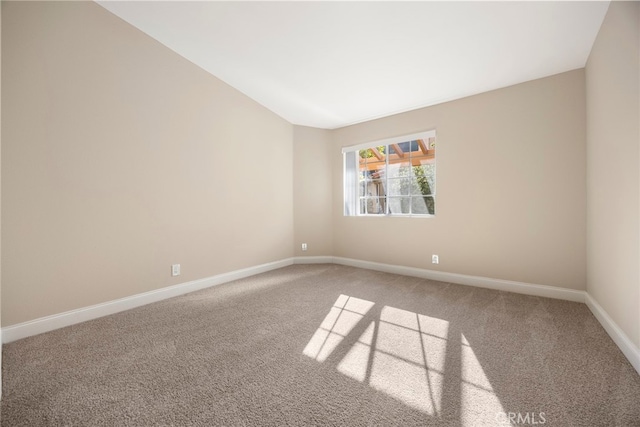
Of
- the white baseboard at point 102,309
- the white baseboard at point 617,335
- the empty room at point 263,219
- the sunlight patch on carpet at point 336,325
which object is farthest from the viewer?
the white baseboard at point 102,309

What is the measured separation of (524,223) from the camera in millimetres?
2889

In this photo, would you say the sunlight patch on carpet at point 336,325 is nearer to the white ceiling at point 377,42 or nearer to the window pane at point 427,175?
the window pane at point 427,175

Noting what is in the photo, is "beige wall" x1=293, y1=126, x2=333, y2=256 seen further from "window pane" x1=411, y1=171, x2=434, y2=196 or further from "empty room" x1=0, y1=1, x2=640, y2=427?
"window pane" x1=411, y1=171, x2=434, y2=196

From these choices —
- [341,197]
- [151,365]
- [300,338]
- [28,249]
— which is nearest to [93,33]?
[28,249]

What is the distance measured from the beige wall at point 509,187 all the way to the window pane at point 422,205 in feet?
0.46

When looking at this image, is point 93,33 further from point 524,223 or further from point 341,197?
point 524,223

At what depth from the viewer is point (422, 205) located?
12.2 feet

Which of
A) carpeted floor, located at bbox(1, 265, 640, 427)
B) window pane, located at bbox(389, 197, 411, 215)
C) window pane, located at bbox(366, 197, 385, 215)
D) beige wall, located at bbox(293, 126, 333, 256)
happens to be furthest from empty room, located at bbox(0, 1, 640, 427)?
beige wall, located at bbox(293, 126, 333, 256)

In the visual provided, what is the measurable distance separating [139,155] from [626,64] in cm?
397

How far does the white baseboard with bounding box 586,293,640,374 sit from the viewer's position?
5.03 feet

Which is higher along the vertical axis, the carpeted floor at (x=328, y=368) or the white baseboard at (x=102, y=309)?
the white baseboard at (x=102, y=309)

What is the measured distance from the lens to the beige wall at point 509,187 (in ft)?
8.70

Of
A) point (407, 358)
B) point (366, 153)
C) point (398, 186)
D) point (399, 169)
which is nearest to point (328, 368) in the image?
point (407, 358)

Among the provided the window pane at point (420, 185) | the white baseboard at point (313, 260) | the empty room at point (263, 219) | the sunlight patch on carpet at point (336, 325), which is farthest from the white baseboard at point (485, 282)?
the sunlight patch on carpet at point (336, 325)
